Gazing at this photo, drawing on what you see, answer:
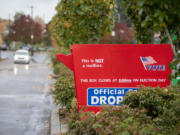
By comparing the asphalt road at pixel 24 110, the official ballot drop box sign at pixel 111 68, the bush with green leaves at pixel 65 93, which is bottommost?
the asphalt road at pixel 24 110

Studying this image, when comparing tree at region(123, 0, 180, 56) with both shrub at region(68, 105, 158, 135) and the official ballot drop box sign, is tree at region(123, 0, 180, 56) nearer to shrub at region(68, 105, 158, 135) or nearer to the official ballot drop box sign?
shrub at region(68, 105, 158, 135)

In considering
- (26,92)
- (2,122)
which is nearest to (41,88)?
(26,92)

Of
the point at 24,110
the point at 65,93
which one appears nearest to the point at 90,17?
the point at 24,110

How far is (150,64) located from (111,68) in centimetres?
72

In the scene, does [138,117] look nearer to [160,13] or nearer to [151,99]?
[151,99]

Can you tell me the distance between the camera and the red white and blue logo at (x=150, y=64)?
21.9ft

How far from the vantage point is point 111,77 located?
669 centimetres

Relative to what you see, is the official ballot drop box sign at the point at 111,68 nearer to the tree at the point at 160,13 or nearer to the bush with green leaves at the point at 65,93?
the bush with green leaves at the point at 65,93

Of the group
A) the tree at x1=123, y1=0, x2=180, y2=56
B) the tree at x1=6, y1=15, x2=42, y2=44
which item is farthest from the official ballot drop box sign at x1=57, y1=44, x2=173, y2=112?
the tree at x1=6, y1=15, x2=42, y2=44

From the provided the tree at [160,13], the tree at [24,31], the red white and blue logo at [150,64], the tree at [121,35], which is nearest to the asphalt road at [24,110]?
the red white and blue logo at [150,64]

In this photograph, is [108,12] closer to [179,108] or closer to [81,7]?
[81,7]

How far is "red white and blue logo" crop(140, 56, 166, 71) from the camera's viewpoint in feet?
21.9

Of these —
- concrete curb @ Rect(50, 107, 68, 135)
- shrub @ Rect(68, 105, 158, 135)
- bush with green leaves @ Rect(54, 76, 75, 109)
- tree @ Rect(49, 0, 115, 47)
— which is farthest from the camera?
tree @ Rect(49, 0, 115, 47)

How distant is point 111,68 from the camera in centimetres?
666
